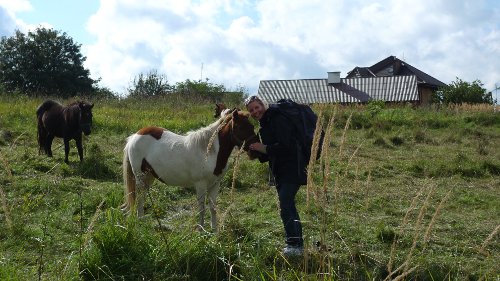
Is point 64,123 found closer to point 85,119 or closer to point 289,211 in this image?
point 85,119

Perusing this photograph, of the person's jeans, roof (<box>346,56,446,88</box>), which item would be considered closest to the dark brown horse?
the person's jeans

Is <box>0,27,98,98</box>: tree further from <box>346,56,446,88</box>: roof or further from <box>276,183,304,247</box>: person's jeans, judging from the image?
<box>276,183,304,247</box>: person's jeans

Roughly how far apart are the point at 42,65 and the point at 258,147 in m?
45.2

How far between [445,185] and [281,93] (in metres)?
30.3

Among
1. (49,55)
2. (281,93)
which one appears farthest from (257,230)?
(49,55)

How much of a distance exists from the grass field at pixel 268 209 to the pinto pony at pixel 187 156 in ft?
1.12

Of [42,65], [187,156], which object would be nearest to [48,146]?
[187,156]

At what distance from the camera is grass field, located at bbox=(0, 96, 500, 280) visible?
3.78m

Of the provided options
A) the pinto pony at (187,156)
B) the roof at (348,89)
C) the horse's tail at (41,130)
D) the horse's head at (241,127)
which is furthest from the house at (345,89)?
the horse's head at (241,127)

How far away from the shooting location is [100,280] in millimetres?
4047

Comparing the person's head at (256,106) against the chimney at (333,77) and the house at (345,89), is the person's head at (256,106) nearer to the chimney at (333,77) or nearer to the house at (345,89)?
the house at (345,89)

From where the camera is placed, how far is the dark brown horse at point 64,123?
38.8ft

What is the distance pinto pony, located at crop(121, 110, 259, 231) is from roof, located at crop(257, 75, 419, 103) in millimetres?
31971

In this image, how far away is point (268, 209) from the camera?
7.73 metres
